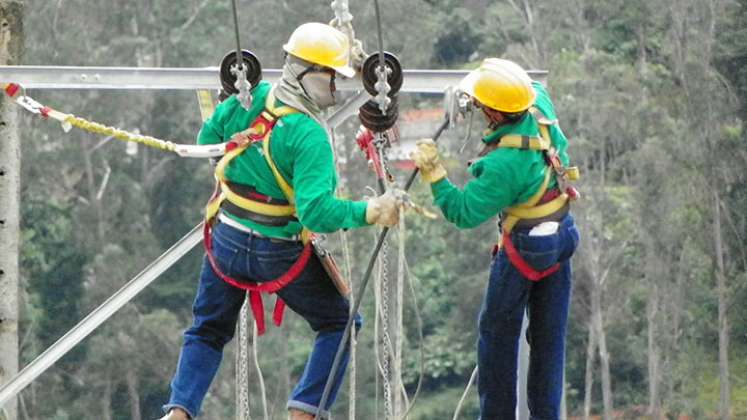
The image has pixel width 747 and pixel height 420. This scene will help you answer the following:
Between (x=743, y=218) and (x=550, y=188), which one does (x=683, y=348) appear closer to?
(x=743, y=218)

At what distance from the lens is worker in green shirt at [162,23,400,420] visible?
618 cm

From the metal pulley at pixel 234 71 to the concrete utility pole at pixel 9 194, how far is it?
17.9 feet

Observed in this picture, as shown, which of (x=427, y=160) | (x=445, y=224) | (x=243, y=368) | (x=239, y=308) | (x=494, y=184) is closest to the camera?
(x=427, y=160)

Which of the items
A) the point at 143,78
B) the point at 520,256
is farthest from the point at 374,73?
the point at 143,78

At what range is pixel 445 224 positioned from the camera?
3186 centimetres

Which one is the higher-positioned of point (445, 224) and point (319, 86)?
point (445, 224)

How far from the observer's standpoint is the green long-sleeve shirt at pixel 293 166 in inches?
237

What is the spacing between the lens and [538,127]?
648 centimetres

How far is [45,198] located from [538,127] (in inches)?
1016

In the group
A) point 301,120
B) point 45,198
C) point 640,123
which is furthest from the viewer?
point 45,198

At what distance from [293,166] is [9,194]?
590 cm

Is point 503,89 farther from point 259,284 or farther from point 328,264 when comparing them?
point 259,284

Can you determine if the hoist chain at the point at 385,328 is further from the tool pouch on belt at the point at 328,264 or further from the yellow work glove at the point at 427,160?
the yellow work glove at the point at 427,160

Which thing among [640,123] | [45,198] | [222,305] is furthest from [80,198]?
[222,305]
